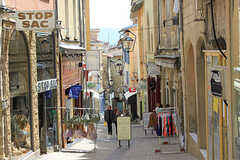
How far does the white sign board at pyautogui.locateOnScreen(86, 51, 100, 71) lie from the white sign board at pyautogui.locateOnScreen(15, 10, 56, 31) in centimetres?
1416

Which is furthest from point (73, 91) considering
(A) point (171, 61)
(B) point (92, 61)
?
(A) point (171, 61)

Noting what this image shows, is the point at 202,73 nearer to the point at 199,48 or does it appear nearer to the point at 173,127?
the point at 199,48

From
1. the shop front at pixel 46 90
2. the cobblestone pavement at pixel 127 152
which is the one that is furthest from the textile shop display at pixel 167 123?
the shop front at pixel 46 90

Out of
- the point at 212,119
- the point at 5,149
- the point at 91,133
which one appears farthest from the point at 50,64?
the point at 212,119

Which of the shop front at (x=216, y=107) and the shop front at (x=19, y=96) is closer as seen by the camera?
the shop front at (x=216, y=107)

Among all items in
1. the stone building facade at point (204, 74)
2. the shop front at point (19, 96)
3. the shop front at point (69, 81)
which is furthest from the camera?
the shop front at point (69, 81)

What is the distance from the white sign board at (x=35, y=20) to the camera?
484 inches

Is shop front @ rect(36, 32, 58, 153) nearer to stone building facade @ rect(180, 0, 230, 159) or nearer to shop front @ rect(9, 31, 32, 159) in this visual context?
shop front @ rect(9, 31, 32, 159)

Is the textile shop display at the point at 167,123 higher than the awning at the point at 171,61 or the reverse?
the reverse

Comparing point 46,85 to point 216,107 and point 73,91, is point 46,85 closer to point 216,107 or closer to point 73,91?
point 73,91

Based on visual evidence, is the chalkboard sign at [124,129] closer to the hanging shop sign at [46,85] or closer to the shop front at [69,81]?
the shop front at [69,81]

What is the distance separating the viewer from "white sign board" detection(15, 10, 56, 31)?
12.3m

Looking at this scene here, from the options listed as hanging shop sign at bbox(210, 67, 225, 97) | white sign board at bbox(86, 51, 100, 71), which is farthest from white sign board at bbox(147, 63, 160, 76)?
hanging shop sign at bbox(210, 67, 225, 97)

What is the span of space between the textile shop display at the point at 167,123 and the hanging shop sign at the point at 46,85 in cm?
386
